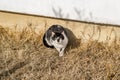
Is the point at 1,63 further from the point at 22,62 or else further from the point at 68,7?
the point at 68,7

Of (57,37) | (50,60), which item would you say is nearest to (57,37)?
(57,37)

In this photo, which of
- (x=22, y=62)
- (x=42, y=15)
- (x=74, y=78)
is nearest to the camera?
(x=74, y=78)

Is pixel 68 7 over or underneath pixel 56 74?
over

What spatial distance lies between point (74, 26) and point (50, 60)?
0.50 metres

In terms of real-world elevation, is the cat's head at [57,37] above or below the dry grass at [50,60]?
above

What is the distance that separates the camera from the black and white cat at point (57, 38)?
13.0 ft

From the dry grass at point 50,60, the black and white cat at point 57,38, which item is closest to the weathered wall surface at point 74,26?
the dry grass at point 50,60

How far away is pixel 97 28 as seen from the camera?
4.11 m

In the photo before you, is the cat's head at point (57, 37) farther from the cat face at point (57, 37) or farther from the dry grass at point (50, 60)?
the dry grass at point (50, 60)

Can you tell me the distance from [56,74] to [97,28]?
0.76 m

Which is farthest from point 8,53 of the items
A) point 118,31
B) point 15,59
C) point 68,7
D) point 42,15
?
point 118,31

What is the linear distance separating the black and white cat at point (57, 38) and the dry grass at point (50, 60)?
0.10 metres

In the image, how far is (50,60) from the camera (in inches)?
156

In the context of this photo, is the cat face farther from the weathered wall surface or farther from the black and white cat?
the weathered wall surface
